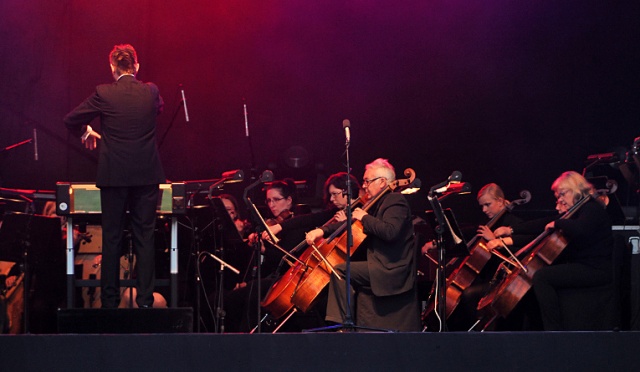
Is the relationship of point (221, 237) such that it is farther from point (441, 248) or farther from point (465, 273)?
point (465, 273)

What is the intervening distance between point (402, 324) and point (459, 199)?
290 centimetres

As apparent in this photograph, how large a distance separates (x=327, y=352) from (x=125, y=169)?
74.0 inches

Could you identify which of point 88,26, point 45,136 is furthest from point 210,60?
point 45,136

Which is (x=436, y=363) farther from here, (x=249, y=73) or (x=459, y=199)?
(x=249, y=73)

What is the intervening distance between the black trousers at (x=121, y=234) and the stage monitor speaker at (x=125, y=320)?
0.38 meters

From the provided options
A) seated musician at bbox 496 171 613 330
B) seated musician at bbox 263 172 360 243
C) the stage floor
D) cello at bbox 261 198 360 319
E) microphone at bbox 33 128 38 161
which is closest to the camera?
the stage floor

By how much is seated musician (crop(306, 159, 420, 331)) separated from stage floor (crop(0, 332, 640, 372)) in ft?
6.02

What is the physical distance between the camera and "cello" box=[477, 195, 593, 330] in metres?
6.73

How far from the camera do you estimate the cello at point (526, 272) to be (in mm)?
6730

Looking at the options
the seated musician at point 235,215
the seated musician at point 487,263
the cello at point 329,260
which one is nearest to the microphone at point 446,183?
the cello at point 329,260

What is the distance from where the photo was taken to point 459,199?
900 cm

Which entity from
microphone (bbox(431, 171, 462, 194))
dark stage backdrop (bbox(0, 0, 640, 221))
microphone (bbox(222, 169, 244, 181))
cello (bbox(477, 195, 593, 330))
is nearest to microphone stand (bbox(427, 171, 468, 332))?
microphone (bbox(431, 171, 462, 194))

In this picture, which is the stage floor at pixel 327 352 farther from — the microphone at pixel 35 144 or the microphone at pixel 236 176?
the microphone at pixel 35 144

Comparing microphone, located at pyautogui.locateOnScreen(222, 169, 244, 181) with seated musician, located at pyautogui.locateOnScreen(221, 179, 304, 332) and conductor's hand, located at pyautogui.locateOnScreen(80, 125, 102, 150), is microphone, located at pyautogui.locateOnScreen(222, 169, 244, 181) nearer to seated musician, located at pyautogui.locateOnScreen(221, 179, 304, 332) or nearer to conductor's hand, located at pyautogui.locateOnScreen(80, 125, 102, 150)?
seated musician, located at pyautogui.locateOnScreen(221, 179, 304, 332)
